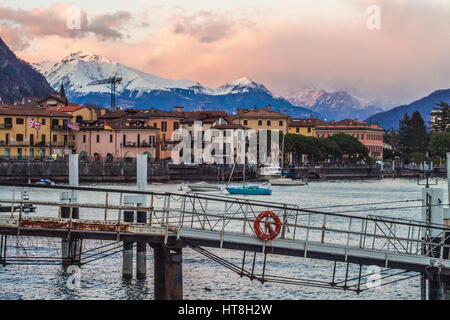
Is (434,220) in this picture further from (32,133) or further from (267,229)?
(32,133)

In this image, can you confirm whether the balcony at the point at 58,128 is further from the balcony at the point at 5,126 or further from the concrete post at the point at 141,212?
the concrete post at the point at 141,212

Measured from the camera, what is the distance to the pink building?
477 ft

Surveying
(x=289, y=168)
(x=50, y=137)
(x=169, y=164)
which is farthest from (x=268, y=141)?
(x=50, y=137)

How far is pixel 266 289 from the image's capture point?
33.4m

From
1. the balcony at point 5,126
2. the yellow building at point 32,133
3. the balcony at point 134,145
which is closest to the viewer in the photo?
the balcony at point 5,126

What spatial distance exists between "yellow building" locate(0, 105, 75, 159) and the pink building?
336 centimetres

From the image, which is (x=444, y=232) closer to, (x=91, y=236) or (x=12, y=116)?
(x=91, y=236)

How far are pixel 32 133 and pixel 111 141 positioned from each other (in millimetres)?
15090

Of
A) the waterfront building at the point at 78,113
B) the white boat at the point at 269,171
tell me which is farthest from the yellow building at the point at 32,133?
the white boat at the point at 269,171

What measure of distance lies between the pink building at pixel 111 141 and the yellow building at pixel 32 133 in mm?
3360

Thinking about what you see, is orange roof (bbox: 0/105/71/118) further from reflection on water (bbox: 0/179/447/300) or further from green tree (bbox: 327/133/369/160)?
reflection on water (bbox: 0/179/447/300)

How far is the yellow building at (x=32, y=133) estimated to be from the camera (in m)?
138
